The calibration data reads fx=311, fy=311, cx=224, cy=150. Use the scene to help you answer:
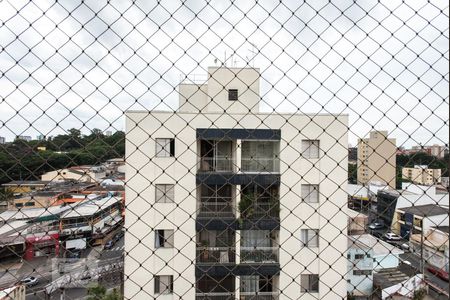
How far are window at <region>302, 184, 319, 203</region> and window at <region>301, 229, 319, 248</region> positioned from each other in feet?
1.39

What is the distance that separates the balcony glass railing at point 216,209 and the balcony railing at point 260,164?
0.59 m

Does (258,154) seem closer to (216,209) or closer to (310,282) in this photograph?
(216,209)

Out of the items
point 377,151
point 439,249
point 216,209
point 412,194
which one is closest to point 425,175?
point 377,151

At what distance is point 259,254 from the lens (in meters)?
4.41

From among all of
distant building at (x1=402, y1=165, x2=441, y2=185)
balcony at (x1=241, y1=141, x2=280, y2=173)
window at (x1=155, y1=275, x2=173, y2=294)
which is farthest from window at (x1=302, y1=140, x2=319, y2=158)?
window at (x1=155, y1=275, x2=173, y2=294)

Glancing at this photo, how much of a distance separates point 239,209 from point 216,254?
0.78m

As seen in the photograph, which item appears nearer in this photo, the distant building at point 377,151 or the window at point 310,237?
the distant building at point 377,151

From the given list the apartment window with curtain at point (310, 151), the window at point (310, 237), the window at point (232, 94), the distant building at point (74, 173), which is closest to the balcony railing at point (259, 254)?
the window at point (310, 237)

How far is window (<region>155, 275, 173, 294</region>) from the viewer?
14.1 ft

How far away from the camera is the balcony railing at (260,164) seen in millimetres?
4387

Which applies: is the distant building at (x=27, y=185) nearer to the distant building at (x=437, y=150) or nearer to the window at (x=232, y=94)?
the distant building at (x=437, y=150)

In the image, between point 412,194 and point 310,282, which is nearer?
point 310,282

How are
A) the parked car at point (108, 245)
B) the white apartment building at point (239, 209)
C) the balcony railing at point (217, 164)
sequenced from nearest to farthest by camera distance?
the white apartment building at point (239, 209)
the balcony railing at point (217, 164)
the parked car at point (108, 245)

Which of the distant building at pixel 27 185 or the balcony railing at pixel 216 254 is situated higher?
the distant building at pixel 27 185
